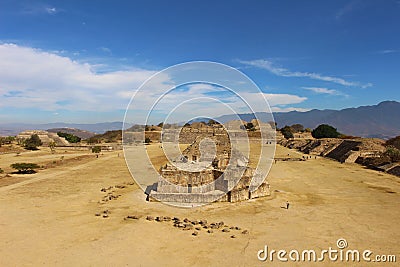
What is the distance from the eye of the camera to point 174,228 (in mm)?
13156

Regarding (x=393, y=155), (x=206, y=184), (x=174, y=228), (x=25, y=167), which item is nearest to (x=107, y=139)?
(x=25, y=167)

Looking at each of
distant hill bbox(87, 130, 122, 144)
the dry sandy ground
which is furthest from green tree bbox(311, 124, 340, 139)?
distant hill bbox(87, 130, 122, 144)

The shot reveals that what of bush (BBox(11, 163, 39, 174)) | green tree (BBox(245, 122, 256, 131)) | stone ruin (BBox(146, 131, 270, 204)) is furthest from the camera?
green tree (BBox(245, 122, 256, 131))

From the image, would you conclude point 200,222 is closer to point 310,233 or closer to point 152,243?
point 152,243

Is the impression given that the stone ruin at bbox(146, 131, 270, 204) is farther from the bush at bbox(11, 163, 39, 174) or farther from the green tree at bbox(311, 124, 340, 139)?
the green tree at bbox(311, 124, 340, 139)

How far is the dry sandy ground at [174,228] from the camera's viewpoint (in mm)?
10367

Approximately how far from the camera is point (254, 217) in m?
14.9

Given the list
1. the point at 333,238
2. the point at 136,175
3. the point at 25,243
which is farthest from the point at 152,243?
the point at 136,175

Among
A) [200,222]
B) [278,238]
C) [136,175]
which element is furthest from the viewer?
[136,175]

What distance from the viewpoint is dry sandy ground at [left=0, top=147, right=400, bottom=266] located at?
1037 cm

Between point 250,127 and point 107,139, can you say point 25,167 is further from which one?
point 250,127

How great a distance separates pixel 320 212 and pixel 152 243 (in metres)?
10.3

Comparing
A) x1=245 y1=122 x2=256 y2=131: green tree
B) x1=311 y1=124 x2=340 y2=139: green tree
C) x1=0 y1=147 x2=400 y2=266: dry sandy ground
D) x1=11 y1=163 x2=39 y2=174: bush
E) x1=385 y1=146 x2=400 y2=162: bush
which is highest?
x1=245 y1=122 x2=256 y2=131: green tree

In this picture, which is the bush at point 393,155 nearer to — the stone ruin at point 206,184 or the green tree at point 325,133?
the stone ruin at point 206,184
